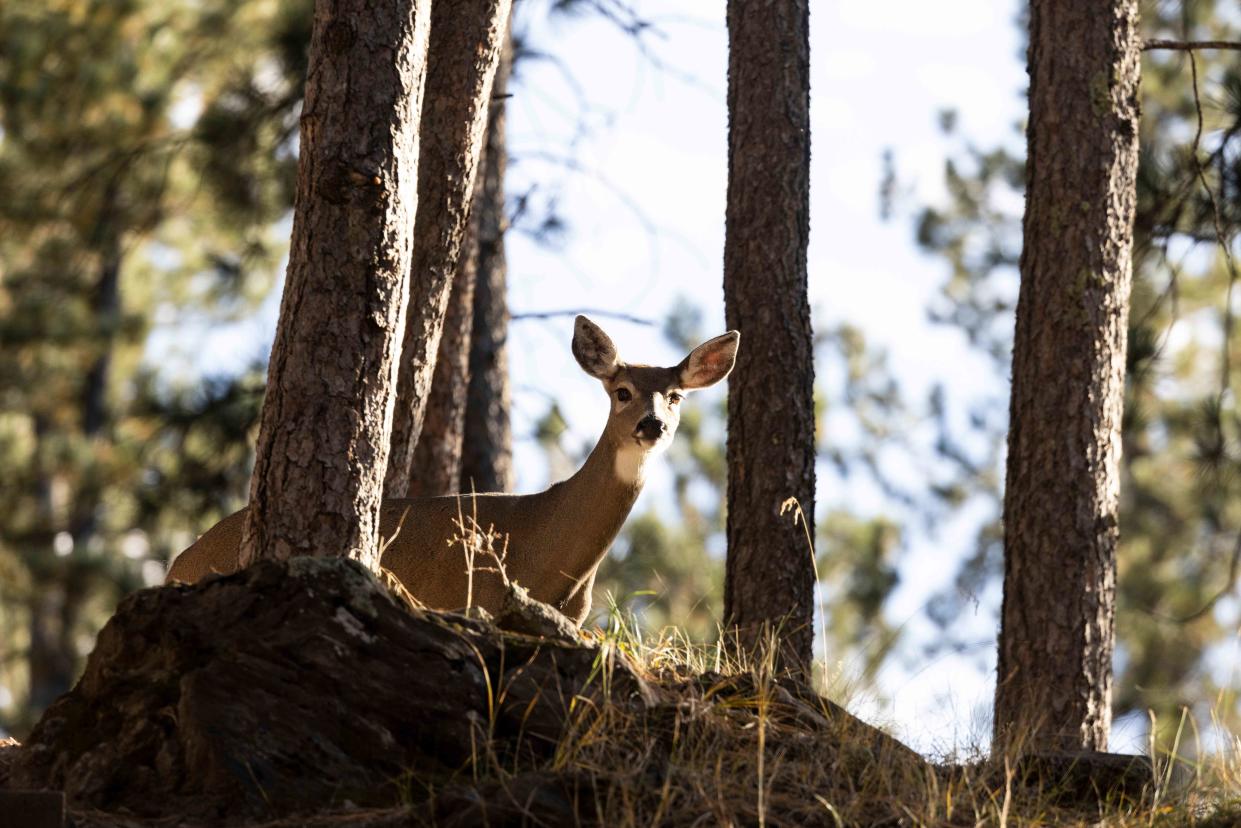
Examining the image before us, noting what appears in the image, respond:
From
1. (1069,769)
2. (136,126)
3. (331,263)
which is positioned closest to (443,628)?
(331,263)

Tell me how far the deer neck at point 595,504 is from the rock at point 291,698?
9.16 ft

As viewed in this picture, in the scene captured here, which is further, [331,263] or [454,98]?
[454,98]

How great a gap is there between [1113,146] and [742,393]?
2.21 m

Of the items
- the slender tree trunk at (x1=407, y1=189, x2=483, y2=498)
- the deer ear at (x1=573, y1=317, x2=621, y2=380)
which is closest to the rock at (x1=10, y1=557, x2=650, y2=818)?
the deer ear at (x1=573, y1=317, x2=621, y2=380)

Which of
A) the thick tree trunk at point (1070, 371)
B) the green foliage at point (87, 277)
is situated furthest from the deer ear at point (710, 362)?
the green foliage at point (87, 277)

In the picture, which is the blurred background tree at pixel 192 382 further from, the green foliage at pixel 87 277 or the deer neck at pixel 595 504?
the deer neck at pixel 595 504

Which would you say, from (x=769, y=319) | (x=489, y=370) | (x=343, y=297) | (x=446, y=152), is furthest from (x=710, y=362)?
(x=489, y=370)

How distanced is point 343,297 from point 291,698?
5.50 ft

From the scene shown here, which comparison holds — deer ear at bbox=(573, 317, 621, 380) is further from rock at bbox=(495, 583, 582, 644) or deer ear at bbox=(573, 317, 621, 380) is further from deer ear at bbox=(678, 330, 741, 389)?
rock at bbox=(495, 583, 582, 644)

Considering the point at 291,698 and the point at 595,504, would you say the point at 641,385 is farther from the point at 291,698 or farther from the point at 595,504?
the point at 291,698

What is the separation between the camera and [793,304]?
8289 mm

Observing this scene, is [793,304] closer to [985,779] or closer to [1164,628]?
[985,779]

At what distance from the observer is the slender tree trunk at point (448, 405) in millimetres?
10625

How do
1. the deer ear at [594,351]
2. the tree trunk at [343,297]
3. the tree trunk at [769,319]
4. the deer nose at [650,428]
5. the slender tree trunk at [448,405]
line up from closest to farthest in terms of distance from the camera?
the tree trunk at [343,297] → the tree trunk at [769,319] → the deer nose at [650,428] → the deer ear at [594,351] → the slender tree trunk at [448,405]
